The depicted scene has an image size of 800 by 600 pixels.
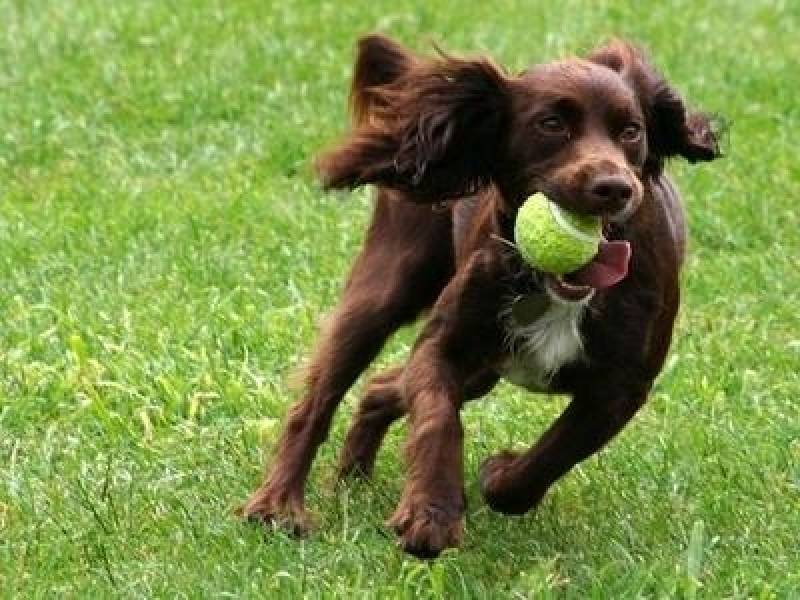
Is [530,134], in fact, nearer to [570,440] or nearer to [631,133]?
[631,133]

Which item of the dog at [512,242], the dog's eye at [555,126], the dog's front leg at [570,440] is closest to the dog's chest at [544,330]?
the dog at [512,242]

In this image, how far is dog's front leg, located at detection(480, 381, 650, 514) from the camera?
15.6 ft

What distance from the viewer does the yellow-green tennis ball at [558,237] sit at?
14.4ft

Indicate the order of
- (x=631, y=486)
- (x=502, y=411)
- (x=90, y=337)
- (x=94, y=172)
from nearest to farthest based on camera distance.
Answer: (x=631, y=486), (x=502, y=411), (x=90, y=337), (x=94, y=172)

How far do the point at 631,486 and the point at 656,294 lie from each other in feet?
2.45

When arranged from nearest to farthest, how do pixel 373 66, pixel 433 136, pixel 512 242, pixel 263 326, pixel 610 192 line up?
pixel 610 192
pixel 512 242
pixel 433 136
pixel 373 66
pixel 263 326

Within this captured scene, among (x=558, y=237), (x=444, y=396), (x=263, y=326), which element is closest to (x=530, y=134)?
(x=558, y=237)

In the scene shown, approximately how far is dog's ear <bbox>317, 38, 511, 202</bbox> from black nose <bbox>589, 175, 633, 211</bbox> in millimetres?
474

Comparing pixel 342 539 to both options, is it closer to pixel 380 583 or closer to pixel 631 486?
pixel 380 583

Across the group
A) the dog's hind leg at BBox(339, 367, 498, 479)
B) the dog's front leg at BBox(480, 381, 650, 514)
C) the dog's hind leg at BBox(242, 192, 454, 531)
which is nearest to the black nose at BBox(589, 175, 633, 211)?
the dog's front leg at BBox(480, 381, 650, 514)

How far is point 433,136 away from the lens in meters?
4.78

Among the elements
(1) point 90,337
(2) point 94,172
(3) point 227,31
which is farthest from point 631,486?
(3) point 227,31

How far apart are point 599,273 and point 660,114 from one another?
53cm

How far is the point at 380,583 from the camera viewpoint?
14.9ft
